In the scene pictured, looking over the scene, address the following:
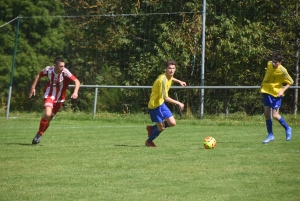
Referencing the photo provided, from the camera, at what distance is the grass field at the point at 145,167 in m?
7.10

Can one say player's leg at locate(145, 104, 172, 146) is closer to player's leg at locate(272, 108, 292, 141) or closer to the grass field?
the grass field

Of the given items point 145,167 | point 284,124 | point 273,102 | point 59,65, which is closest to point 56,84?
point 59,65

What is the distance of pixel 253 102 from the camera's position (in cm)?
1888

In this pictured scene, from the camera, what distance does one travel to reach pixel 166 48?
19.8 meters

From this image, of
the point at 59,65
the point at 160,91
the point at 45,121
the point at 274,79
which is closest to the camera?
the point at 160,91

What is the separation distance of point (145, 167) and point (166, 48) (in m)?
11.3

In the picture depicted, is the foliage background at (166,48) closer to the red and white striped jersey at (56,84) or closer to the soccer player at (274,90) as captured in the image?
the soccer player at (274,90)

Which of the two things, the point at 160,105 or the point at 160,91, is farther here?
the point at 160,105

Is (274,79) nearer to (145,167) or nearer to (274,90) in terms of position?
(274,90)

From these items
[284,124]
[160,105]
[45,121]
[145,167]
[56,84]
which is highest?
[56,84]

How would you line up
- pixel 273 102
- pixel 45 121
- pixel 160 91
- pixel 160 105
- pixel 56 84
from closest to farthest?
pixel 160 91 < pixel 160 105 < pixel 45 121 < pixel 56 84 < pixel 273 102

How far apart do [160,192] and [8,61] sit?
53.4 ft

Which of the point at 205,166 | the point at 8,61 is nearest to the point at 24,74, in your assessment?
the point at 8,61

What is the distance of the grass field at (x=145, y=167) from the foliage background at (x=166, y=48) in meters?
4.73
